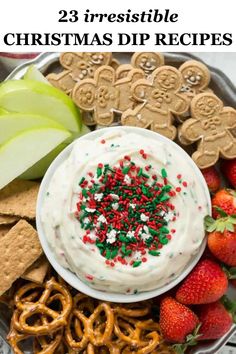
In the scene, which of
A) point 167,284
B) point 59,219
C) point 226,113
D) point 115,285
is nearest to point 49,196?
point 59,219

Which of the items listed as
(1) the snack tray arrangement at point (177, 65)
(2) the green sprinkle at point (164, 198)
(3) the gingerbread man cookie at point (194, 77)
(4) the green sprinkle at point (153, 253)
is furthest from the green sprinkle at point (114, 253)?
(3) the gingerbread man cookie at point (194, 77)

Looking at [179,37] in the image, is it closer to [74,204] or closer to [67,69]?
[67,69]

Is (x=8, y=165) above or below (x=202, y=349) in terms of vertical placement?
above

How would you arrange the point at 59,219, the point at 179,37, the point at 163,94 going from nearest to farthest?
the point at 59,219 → the point at 163,94 → the point at 179,37

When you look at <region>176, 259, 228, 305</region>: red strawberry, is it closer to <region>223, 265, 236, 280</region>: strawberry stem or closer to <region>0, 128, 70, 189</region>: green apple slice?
<region>223, 265, 236, 280</region>: strawberry stem

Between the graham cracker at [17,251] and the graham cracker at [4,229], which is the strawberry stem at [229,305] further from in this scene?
the graham cracker at [4,229]

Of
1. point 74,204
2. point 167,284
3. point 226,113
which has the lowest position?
point 167,284

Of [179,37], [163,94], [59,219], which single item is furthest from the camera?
[179,37]
